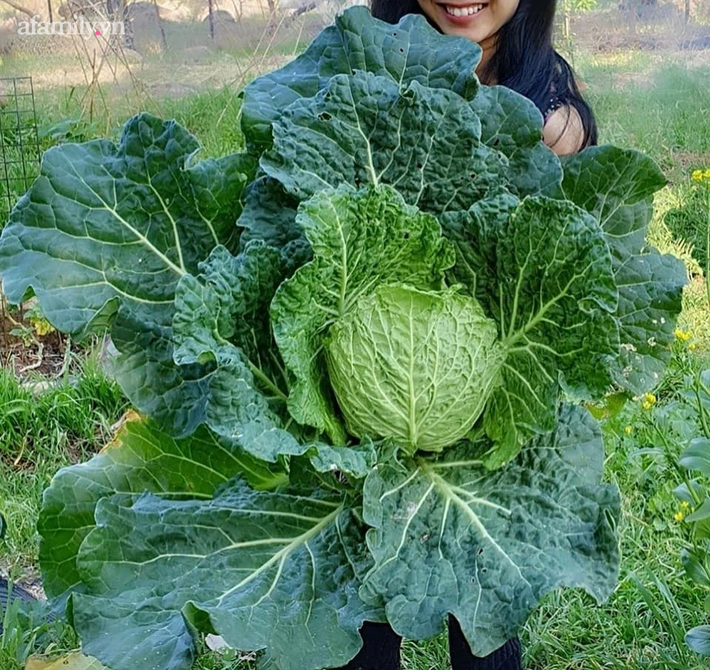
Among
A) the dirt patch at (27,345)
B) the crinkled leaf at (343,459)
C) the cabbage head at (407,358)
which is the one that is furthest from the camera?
the dirt patch at (27,345)

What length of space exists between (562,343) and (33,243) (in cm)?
82

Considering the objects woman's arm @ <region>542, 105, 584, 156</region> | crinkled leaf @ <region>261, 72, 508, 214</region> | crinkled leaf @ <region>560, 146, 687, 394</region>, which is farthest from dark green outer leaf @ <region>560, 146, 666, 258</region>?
woman's arm @ <region>542, 105, 584, 156</region>

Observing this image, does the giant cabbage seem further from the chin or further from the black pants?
the chin

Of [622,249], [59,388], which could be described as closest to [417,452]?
[622,249]

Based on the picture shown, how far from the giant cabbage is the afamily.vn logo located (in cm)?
389

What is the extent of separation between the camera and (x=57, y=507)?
1.53 meters

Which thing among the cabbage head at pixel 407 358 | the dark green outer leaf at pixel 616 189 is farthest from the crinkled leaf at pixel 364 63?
the cabbage head at pixel 407 358

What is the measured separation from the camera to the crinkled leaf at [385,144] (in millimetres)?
1323

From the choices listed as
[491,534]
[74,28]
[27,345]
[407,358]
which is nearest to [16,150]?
[74,28]

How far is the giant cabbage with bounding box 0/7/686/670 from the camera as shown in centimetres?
122

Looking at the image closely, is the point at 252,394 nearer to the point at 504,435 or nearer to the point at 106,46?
the point at 504,435

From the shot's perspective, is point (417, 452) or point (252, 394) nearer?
point (252, 394)

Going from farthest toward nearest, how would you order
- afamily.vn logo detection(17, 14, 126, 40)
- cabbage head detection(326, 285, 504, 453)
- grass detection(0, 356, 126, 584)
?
1. afamily.vn logo detection(17, 14, 126, 40)
2. grass detection(0, 356, 126, 584)
3. cabbage head detection(326, 285, 504, 453)

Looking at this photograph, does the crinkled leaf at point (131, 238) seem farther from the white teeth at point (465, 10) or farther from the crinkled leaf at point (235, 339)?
the white teeth at point (465, 10)
